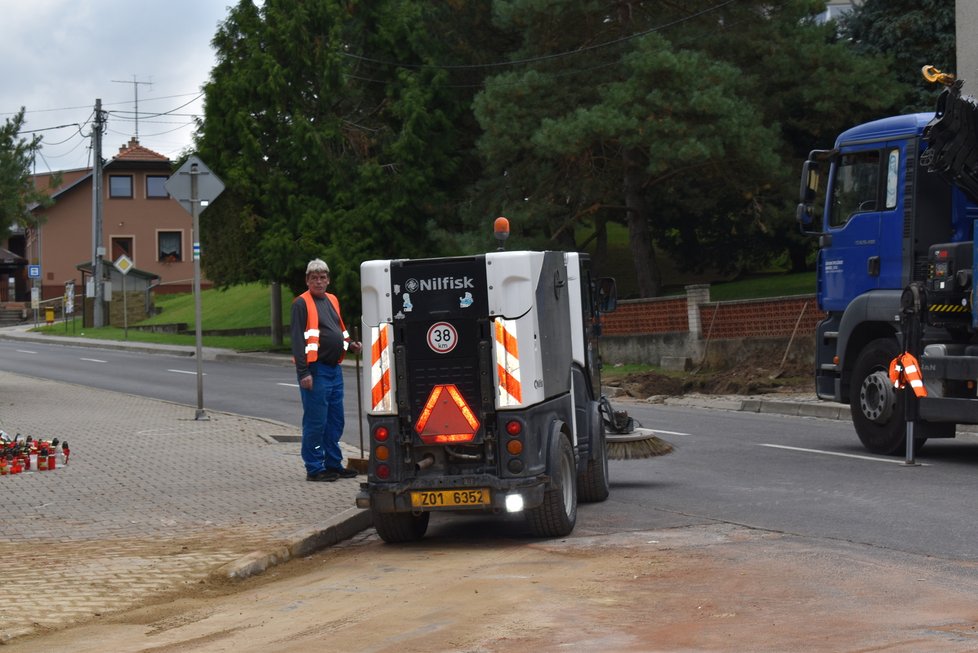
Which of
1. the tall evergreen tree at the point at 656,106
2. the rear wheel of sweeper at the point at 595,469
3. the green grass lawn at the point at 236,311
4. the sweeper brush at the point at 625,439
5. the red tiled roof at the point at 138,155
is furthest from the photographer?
the red tiled roof at the point at 138,155

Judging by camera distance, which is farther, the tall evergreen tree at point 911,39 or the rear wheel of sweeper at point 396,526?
the tall evergreen tree at point 911,39

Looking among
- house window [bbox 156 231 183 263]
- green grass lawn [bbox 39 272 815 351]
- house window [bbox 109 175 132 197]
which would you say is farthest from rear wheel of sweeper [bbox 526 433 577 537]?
house window [bbox 156 231 183 263]

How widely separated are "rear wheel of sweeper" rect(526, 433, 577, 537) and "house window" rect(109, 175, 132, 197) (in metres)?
75.2

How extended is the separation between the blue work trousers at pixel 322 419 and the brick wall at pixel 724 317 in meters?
14.2

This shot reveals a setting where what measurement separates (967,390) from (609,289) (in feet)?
12.5

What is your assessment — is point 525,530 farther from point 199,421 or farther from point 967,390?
point 199,421

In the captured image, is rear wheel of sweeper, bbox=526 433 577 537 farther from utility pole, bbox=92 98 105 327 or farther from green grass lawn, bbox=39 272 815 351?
utility pole, bbox=92 98 105 327

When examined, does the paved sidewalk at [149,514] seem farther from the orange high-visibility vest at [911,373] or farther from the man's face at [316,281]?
the orange high-visibility vest at [911,373]

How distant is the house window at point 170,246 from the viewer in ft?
272

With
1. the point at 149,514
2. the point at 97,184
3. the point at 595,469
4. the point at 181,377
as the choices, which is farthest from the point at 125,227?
the point at 595,469

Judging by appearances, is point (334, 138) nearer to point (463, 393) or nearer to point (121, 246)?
point (463, 393)

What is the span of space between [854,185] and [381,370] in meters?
7.27

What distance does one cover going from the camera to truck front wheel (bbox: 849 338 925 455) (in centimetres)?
1409

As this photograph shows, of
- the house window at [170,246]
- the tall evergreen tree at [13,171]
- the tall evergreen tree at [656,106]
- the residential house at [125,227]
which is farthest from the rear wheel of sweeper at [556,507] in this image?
the house window at [170,246]
